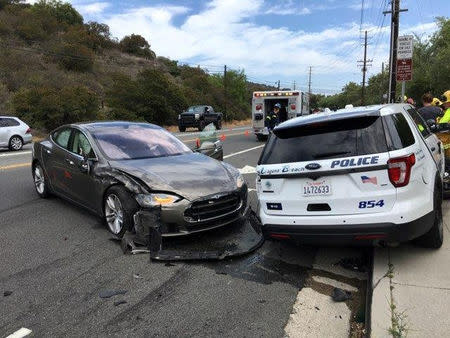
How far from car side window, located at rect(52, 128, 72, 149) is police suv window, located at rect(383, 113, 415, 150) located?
4961 millimetres

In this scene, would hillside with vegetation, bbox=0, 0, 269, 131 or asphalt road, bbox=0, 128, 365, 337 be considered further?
hillside with vegetation, bbox=0, 0, 269, 131

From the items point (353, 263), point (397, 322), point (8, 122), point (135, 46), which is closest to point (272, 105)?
point (8, 122)

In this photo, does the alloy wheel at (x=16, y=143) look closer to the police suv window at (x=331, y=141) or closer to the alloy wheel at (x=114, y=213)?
the alloy wheel at (x=114, y=213)

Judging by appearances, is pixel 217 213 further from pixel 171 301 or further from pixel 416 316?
pixel 416 316

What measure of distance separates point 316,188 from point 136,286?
204 centimetres

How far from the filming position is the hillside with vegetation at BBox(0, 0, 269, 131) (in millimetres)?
26922

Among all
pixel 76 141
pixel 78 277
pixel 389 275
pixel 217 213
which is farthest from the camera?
pixel 76 141

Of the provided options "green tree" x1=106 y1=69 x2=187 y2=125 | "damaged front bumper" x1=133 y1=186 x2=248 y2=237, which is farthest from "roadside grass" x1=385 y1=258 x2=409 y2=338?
"green tree" x1=106 y1=69 x2=187 y2=125

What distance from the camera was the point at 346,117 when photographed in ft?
14.2

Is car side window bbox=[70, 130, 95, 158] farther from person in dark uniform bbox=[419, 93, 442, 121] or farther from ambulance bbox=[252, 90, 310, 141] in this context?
ambulance bbox=[252, 90, 310, 141]

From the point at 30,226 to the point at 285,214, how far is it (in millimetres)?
3864

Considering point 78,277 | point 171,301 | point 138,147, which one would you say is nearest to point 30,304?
point 78,277

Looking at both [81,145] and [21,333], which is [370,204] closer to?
[21,333]

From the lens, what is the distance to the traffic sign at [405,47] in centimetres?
1246
